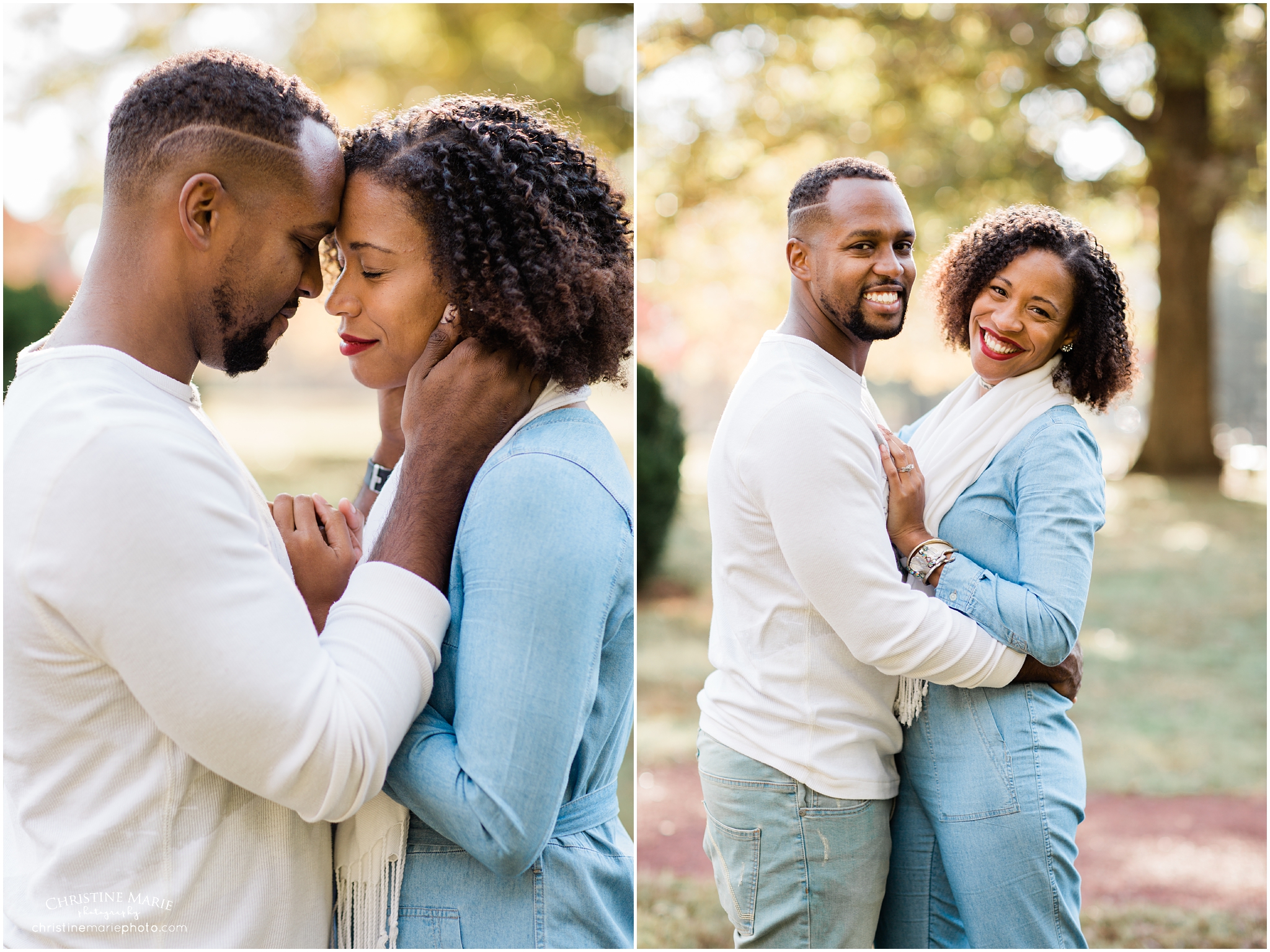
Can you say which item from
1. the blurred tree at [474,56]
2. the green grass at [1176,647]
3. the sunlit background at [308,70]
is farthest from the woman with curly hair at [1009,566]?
the blurred tree at [474,56]

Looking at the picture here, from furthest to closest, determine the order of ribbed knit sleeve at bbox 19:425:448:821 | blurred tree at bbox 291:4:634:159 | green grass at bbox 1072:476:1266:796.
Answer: blurred tree at bbox 291:4:634:159 < green grass at bbox 1072:476:1266:796 < ribbed knit sleeve at bbox 19:425:448:821

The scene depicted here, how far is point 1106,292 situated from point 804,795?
57.1 inches

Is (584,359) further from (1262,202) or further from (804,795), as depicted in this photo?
(1262,202)

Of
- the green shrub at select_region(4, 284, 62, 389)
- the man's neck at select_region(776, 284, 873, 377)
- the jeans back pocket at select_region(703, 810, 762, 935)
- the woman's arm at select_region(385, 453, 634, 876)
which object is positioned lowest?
the jeans back pocket at select_region(703, 810, 762, 935)

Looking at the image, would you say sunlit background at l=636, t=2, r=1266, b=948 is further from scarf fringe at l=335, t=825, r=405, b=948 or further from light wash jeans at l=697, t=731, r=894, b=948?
scarf fringe at l=335, t=825, r=405, b=948

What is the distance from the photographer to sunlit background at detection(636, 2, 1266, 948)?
7.04 meters

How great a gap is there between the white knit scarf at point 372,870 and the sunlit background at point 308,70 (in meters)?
8.93

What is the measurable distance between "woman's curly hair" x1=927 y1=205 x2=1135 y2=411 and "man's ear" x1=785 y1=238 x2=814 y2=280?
1.49 feet

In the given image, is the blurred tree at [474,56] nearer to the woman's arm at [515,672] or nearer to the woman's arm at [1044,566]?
the woman's arm at [1044,566]

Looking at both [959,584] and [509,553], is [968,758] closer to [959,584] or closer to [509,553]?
[959,584]

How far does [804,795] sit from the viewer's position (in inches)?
96.3

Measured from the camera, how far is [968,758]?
244cm

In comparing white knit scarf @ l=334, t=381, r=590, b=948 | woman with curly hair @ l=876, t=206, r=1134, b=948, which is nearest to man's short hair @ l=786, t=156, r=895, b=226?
woman with curly hair @ l=876, t=206, r=1134, b=948

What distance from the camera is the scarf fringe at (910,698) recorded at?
2520 millimetres
